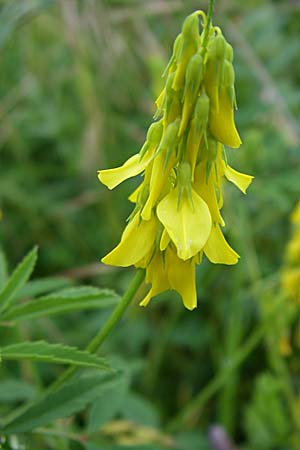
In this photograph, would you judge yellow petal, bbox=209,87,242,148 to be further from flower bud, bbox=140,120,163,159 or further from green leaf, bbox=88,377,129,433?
green leaf, bbox=88,377,129,433

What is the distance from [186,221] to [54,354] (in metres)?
0.22

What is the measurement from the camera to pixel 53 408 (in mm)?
1054

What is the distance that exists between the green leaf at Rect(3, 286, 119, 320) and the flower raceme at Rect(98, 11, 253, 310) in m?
0.14

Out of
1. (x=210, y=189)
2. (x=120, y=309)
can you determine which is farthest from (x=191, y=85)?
(x=120, y=309)

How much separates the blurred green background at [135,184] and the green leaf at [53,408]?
766mm

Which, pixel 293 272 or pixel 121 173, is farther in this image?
pixel 293 272

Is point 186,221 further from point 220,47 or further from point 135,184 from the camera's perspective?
point 135,184

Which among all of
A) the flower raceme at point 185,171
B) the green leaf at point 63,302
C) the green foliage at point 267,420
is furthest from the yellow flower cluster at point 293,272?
the flower raceme at point 185,171

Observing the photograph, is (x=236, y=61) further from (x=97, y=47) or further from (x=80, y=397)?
(x=80, y=397)

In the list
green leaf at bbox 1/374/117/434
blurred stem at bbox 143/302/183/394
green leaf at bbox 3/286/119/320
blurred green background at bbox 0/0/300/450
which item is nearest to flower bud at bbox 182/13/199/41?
green leaf at bbox 3/286/119/320

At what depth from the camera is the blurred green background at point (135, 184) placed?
6.56ft

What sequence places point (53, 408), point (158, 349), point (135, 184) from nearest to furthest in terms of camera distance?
point (53, 408), point (158, 349), point (135, 184)

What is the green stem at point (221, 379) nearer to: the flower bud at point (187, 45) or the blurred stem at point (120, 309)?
the blurred stem at point (120, 309)

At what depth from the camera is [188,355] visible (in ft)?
7.65
